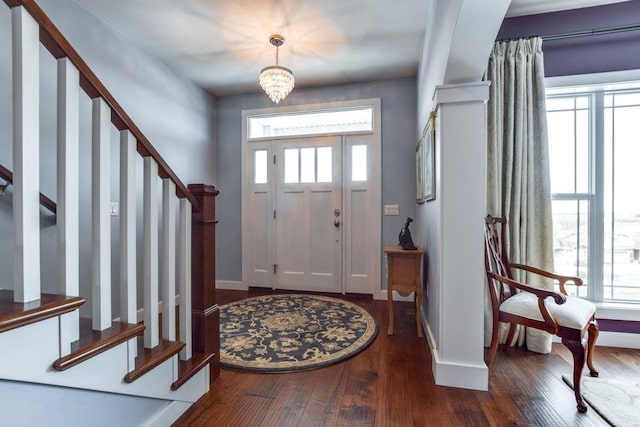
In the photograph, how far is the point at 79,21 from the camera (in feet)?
7.50

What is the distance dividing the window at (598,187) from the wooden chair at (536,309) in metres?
0.69

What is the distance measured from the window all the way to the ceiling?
2.62ft

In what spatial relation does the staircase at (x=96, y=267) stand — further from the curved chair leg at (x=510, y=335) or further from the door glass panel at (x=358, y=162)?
the door glass panel at (x=358, y=162)

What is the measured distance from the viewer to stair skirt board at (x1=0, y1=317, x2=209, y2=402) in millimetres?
787

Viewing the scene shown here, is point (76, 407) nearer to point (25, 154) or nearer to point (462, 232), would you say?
point (25, 154)

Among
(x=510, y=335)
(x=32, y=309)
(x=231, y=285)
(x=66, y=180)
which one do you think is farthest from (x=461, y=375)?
(x=231, y=285)

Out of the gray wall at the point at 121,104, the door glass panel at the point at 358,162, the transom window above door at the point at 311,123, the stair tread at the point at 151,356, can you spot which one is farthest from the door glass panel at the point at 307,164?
the stair tread at the point at 151,356

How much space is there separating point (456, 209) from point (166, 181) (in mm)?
1597

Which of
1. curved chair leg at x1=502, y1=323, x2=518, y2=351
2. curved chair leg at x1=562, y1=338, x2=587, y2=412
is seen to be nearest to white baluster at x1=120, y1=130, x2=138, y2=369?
curved chair leg at x1=562, y1=338, x2=587, y2=412

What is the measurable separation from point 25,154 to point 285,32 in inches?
91.2

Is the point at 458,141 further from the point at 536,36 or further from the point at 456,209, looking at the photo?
the point at 536,36

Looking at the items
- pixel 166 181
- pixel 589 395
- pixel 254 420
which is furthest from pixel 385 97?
pixel 254 420

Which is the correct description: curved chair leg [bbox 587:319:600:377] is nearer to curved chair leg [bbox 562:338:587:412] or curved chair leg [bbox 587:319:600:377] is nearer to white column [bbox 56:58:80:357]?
curved chair leg [bbox 562:338:587:412]

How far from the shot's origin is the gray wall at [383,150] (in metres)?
3.46
